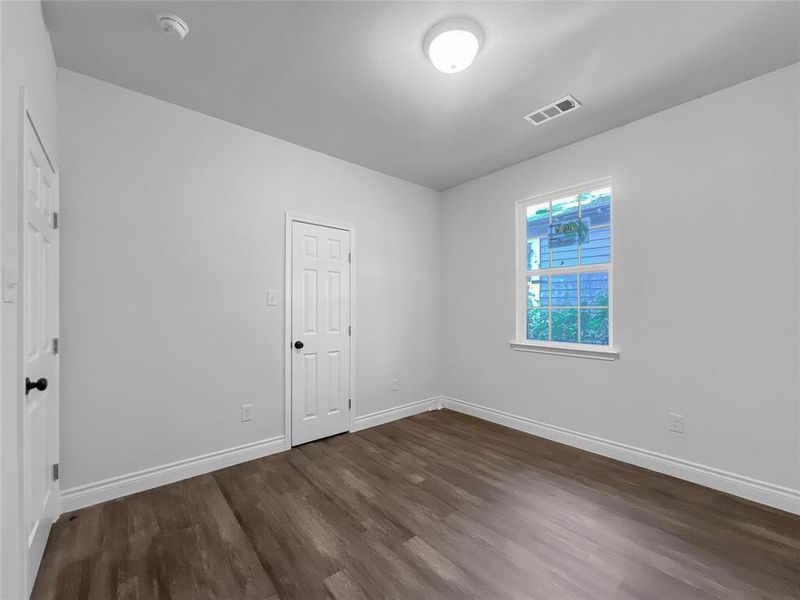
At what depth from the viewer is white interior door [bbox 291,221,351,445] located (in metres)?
3.20

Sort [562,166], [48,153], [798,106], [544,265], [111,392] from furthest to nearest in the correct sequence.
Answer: [544,265] → [562,166] → [111,392] → [798,106] → [48,153]

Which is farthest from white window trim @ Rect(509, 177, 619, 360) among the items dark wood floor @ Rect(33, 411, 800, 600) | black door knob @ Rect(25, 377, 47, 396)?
black door knob @ Rect(25, 377, 47, 396)

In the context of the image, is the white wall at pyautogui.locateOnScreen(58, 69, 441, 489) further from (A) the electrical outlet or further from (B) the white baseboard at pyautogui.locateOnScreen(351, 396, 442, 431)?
(A) the electrical outlet

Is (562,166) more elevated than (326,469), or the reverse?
(562,166)

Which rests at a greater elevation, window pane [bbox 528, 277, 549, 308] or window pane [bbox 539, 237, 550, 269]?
window pane [bbox 539, 237, 550, 269]

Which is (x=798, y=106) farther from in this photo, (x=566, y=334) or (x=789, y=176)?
(x=566, y=334)

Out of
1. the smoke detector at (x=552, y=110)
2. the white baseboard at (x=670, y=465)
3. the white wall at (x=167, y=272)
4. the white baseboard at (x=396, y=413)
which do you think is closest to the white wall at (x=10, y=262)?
the white wall at (x=167, y=272)

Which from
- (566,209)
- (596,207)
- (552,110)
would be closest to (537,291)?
(566,209)

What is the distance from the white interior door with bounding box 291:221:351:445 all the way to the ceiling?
105 centimetres

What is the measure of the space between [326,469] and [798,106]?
402 cm

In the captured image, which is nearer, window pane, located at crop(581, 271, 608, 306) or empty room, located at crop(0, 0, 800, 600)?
empty room, located at crop(0, 0, 800, 600)

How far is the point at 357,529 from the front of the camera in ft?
6.50

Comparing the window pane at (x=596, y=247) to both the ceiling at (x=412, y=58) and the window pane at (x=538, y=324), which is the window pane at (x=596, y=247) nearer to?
the window pane at (x=538, y=324)

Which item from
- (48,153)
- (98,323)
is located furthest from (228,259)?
(48,153)
